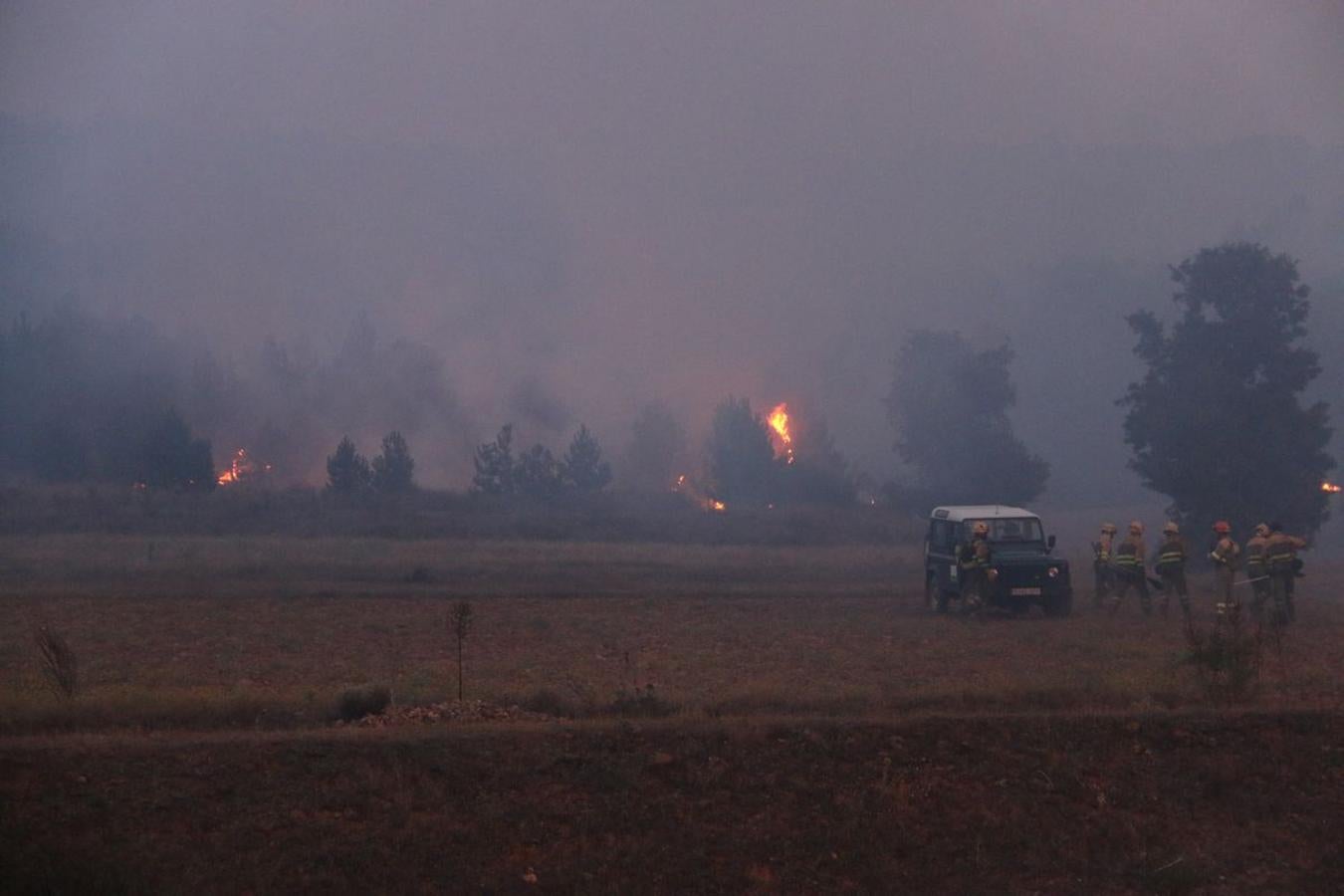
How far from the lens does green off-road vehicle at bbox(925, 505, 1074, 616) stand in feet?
81.9

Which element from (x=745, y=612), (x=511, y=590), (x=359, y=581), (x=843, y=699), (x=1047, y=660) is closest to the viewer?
(x=843, y=699)

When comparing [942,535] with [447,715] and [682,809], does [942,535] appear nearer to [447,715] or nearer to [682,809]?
[447,715]

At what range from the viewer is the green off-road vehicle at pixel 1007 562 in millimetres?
24969

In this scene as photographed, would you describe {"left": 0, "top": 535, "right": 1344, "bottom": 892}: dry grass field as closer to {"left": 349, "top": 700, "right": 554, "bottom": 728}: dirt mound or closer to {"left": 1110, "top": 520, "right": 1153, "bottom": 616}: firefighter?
{"left": 349, "top": 700, "right": 554, "bottom": 728}: dirt mound

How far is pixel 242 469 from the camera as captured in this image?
88.4m

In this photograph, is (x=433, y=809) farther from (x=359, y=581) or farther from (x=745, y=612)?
(x=359, y=581)

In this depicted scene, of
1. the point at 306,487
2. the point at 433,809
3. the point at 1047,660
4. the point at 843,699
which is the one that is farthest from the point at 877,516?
the point at 433,809

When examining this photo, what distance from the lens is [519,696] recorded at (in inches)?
547

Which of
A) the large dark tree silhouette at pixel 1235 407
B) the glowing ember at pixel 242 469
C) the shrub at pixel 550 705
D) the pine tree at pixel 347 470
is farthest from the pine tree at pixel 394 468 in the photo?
the shrub at pixel 550 705

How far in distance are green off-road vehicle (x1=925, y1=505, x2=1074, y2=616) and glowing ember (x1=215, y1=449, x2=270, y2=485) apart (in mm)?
69941

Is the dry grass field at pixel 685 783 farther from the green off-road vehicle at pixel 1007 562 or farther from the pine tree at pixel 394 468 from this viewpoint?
the pine tree at pixel 394 468

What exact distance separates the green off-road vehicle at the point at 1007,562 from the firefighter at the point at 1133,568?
1.17 meters

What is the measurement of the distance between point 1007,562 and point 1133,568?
275 cm

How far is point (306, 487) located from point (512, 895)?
65640 millimetres
